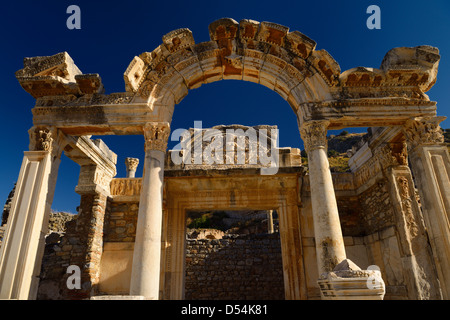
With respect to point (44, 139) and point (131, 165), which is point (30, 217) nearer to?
point (44, 139)

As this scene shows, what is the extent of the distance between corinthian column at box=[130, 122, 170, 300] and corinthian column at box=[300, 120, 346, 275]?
10.2 feet

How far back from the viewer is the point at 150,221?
5664 millimetres

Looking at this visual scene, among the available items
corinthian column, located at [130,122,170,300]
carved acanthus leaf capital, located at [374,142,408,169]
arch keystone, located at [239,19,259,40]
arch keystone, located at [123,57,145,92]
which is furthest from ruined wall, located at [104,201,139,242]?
carved acanthus leaf capital, located at [374,142,408,169]

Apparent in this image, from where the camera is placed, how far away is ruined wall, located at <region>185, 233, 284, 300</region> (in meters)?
13.7

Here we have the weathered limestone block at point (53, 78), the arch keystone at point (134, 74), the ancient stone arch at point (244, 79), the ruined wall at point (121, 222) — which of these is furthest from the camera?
the ruined wall at point (121, 222)

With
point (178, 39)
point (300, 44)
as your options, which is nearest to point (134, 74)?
point (178, 39)

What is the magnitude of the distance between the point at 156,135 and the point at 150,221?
74.2 inches

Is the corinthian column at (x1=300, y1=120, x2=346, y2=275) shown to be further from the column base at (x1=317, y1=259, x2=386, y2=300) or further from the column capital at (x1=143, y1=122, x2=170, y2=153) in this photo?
the column capital at (x1=143, y1=122, x2=170, y2=153)

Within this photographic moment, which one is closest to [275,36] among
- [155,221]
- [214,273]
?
[155,221]

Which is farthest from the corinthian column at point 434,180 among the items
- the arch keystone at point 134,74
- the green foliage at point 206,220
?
the green foliage at point 206,220

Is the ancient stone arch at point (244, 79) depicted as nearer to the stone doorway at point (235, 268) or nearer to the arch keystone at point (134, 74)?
the arch keystone at point (134, 74)

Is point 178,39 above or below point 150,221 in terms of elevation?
above

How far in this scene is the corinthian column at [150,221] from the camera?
5.30 meters

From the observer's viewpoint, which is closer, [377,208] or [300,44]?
[300,44]
